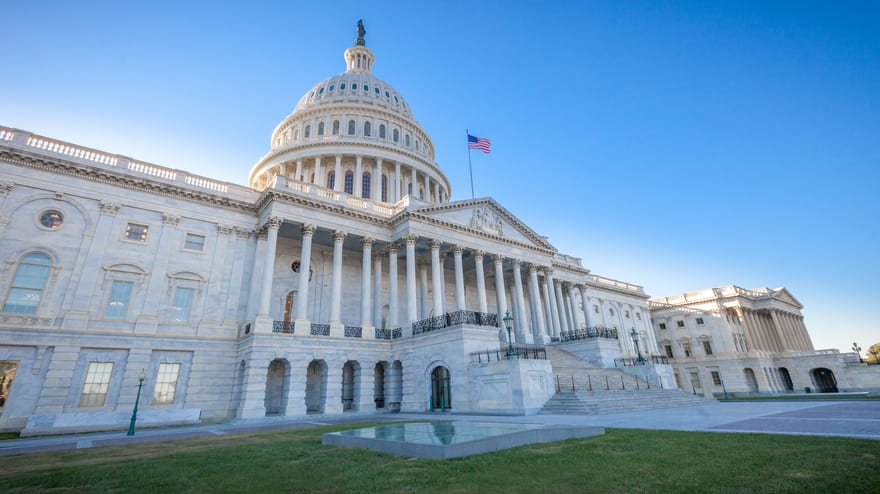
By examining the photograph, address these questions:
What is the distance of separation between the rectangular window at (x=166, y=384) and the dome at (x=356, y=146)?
86.7 ft

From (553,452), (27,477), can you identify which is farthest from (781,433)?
(27,477)

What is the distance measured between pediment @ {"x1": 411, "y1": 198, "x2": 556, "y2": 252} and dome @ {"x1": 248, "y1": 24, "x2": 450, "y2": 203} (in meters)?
11.0

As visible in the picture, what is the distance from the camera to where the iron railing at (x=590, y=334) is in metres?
35.0

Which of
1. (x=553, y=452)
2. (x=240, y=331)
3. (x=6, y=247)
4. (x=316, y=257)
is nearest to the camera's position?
(x=553, y=452)

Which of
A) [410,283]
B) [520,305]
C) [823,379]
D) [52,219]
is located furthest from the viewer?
[823,379]

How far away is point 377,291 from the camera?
32.8m

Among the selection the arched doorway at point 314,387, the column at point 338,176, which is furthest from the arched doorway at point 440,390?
the column at point 338,176

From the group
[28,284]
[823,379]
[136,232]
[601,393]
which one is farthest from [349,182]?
[823,379]

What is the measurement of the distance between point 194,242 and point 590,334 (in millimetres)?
31142

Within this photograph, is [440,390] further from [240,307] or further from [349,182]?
[349,182]

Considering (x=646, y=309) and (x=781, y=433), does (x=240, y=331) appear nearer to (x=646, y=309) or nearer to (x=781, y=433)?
(x=781, y=433)

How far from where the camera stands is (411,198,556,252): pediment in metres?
33.9

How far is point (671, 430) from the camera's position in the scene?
464 inches

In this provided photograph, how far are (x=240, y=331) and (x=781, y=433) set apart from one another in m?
27.1
